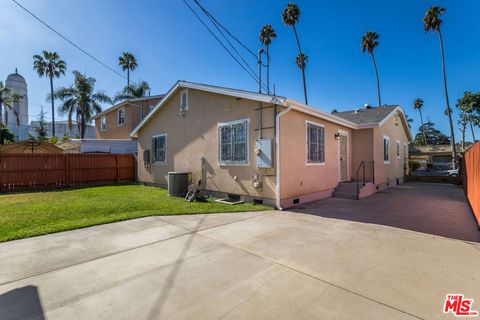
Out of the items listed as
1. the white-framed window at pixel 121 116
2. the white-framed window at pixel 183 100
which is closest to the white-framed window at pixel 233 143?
the white-framed window at pixel 183 100

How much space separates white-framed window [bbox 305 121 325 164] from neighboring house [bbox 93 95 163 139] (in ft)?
49.4

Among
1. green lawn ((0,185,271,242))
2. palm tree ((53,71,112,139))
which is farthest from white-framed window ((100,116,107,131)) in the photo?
green lawn ((0,185,271,242))

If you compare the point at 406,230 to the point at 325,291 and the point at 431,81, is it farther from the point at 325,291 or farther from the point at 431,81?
the point at 431,81

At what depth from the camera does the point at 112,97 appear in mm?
27156

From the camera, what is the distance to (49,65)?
2950 centimetres

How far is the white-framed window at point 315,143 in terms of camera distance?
866cm

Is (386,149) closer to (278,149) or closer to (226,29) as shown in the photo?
(278,149)

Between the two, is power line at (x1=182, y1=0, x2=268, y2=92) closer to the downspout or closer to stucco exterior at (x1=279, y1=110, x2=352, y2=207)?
stucco exterior at (x1=279, y1=110, x2=352, y2=207)

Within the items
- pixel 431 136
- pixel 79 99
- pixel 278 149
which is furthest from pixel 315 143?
pixel 431 136

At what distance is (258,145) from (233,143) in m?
1.23

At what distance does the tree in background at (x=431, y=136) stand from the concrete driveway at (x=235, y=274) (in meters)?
66.5

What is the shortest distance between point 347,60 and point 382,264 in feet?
54.3

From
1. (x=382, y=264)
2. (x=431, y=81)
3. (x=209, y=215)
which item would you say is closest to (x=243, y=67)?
(x=209, y=215)

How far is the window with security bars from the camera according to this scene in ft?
28.5
